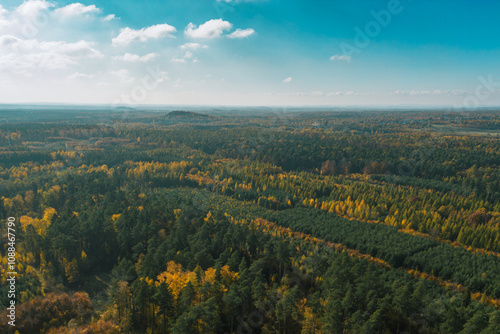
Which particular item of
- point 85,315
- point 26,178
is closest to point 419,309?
point 85,315

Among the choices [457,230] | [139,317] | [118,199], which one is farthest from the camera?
[118,199]

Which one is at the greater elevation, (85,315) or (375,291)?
(375,291)

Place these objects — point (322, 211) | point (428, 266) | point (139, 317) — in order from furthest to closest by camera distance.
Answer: point (322, 211)
point (428, 266)
point (139, 317)

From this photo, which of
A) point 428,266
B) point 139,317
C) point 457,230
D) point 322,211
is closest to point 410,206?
point 457,230

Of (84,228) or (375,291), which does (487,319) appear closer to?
(375,291)

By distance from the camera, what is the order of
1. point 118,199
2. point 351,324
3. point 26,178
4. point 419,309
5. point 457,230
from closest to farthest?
point 351,324, point 419,309, point 457,230, point 118,199, point 26,178

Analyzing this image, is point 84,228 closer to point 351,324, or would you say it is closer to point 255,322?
point 255,322

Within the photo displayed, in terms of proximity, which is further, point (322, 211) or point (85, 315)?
point (322, 211)

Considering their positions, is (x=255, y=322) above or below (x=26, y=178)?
below

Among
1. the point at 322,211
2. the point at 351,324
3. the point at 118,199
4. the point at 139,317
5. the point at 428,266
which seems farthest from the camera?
the point at 322,211
